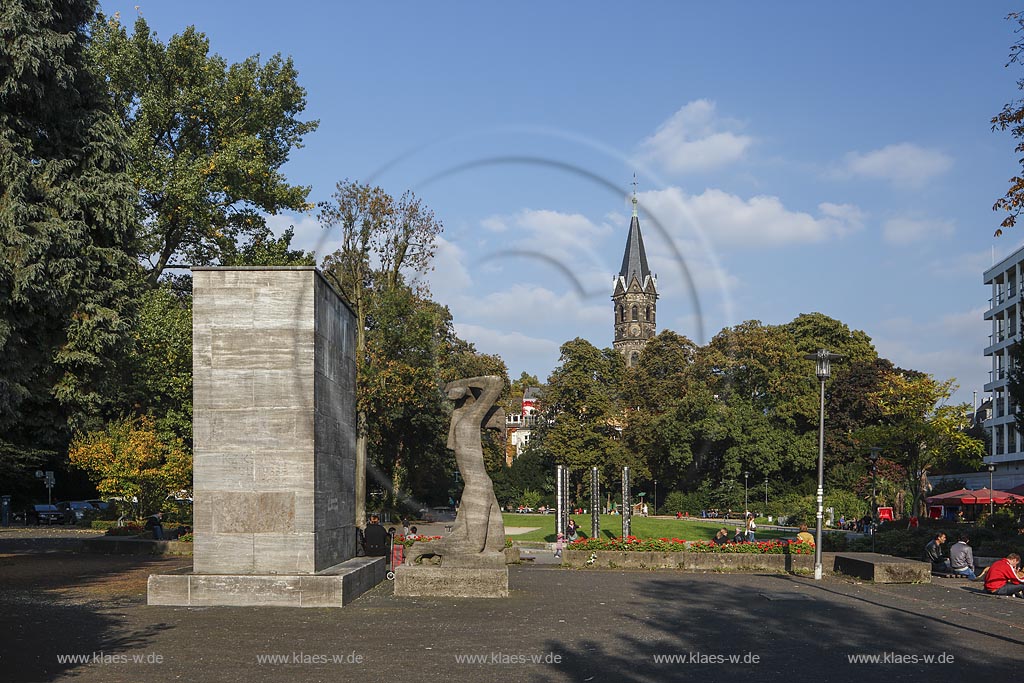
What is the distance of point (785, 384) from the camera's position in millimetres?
81312

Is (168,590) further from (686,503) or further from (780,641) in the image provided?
(686,503)

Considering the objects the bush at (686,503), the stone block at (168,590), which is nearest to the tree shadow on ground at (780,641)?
the stone block at (168,590)

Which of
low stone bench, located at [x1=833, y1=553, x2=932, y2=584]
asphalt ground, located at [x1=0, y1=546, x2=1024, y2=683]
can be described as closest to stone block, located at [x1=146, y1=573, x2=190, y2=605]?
asphalt ground, located at [x1=0, y1=546, x2=1024, y2=683]

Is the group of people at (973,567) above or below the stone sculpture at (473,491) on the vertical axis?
below

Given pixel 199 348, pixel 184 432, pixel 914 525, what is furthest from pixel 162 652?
pixel 914 525

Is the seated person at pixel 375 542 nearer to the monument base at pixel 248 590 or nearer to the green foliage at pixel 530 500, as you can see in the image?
the monument base at pixel 248 590

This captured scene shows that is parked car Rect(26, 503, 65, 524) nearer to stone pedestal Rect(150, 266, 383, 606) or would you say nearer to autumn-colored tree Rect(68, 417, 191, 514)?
autumn-colored tree Rect(68, 417, 191, 514)

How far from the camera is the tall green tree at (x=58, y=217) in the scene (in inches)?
962

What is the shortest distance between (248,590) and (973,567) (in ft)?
68.2

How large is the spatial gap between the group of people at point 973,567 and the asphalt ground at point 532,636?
0.64 m

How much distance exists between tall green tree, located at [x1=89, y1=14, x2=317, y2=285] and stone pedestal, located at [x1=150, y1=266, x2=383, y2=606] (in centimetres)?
2020

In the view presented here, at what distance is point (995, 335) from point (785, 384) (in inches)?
959

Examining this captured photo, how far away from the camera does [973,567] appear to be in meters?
28.1

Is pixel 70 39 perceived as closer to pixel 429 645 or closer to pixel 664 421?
pixel 429 645
